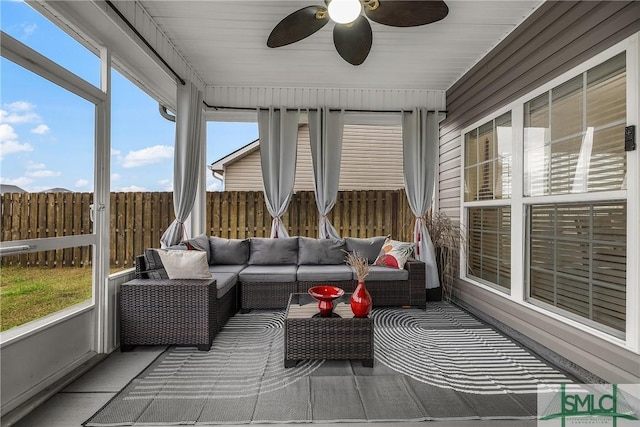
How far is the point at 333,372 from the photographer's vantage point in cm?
230

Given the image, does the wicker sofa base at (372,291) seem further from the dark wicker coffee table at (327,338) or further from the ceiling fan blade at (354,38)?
the ceiling fan blade at (354,38)

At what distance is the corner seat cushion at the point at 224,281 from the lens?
3.02m

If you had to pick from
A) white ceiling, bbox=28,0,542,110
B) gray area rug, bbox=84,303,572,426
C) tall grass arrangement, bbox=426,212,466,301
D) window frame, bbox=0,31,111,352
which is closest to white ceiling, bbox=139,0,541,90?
white ceiling, bbox=28,0,542,110

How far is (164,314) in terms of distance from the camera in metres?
2.62

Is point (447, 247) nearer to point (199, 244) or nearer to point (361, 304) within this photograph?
point (361, 304)

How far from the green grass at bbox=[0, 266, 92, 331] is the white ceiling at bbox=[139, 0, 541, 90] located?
2322 mm

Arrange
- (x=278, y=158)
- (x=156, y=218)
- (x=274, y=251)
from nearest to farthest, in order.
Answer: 1. (x=156, y=218)
2. (x=274, y=251)
3. (x=278, y=158)

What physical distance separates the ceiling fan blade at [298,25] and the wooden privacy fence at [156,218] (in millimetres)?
1973

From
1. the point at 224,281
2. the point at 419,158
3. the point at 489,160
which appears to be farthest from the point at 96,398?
the point at 419,158

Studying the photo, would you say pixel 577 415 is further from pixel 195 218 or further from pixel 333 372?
pixel 195 218

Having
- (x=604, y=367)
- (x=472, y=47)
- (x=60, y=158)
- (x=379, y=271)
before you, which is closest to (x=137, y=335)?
(x=60, y=158)

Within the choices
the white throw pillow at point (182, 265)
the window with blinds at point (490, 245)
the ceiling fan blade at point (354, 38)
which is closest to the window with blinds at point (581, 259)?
the window with blinds at point (490, 245)

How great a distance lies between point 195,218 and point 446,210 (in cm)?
356

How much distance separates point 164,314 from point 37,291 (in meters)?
0.84
